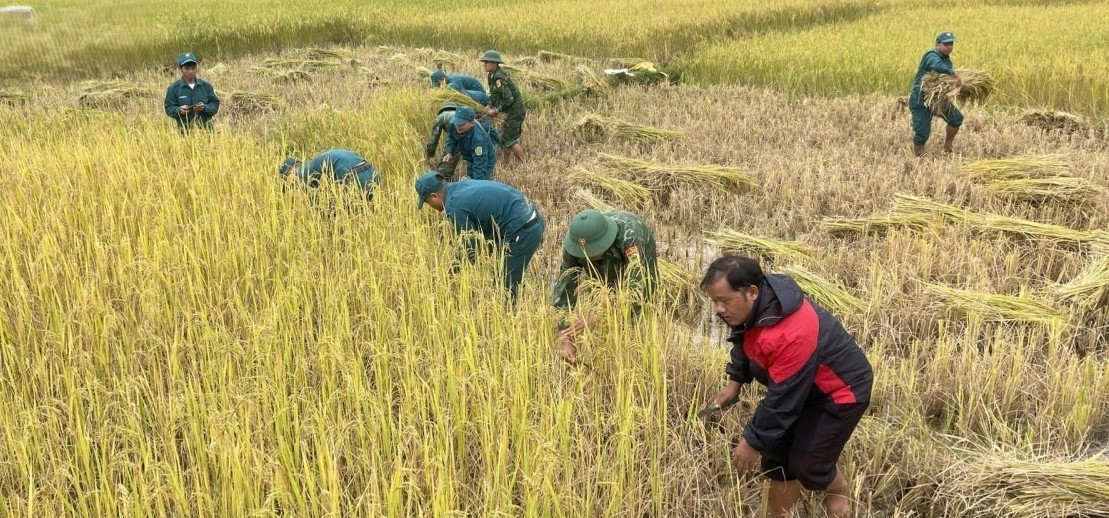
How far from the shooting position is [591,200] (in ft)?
16.9

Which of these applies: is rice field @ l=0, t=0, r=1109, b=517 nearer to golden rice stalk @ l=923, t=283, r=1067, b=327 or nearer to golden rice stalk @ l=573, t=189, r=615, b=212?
golden rice stalk @ l=923, t=283, r=1067, b=327

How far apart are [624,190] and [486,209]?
1.96m

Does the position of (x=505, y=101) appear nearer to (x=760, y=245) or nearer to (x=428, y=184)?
(x=428, y=184)

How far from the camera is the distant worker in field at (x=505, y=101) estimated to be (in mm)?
6648

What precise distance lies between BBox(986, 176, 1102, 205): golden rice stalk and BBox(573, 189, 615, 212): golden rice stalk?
9.06ft

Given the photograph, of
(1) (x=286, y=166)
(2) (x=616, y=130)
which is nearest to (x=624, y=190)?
(2) (x=616, y=130)

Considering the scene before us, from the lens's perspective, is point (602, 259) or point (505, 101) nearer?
point (602, 259)

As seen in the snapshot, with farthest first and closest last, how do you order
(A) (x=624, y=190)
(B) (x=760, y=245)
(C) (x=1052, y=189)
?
(A) (x=624, y=190) < (C) (x=1052, y=189) < (B) (x=760, y=245)

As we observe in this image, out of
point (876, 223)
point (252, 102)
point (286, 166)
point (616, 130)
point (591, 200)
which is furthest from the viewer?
point (252, 102)

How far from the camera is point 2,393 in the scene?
2.47 m

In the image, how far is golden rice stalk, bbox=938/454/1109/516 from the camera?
2113 millimetres

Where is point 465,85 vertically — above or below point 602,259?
above

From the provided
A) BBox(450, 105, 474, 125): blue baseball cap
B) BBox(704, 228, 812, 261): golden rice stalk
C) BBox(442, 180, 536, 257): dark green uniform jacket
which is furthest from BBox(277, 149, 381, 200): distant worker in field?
BBox(704, 228, 812, 261): golden rice stalk

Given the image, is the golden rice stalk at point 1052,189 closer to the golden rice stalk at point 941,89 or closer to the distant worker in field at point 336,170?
the golden rice stalk at point 941,89
